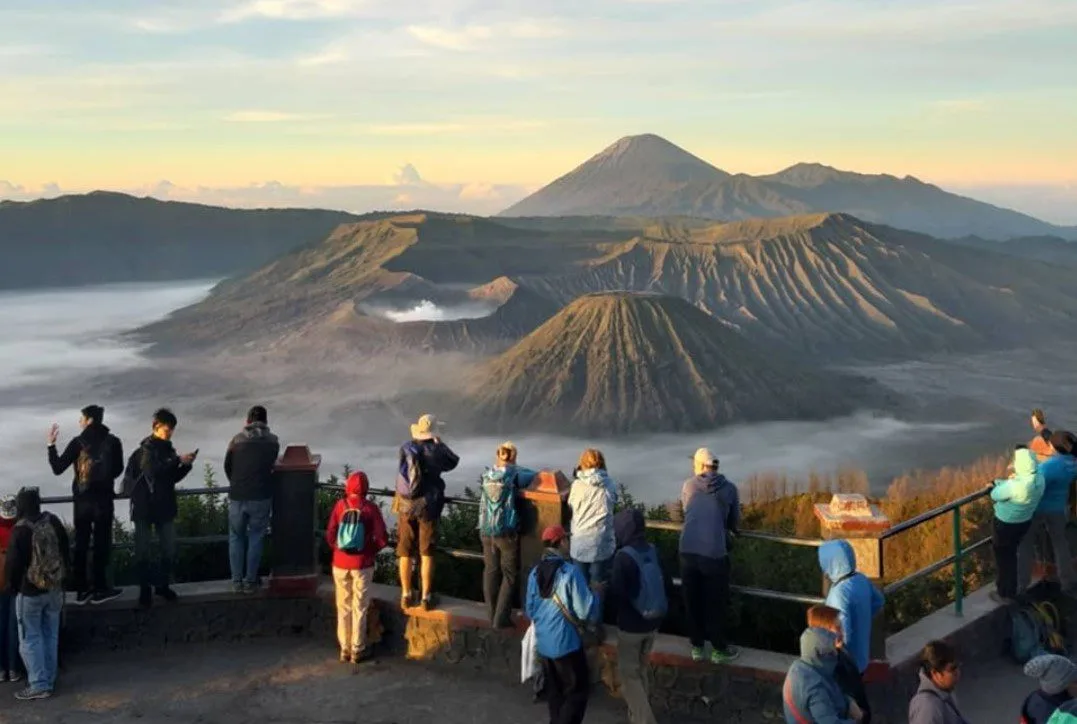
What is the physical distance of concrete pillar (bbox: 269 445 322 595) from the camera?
9516mm

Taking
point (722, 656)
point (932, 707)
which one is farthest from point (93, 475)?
point (932, 707)

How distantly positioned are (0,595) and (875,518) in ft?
21.1

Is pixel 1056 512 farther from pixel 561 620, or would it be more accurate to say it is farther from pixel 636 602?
pixel 561 620

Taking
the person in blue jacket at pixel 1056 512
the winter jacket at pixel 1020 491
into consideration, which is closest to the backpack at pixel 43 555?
the winter jacket at pixel 1020 491

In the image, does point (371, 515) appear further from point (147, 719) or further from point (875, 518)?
point (875, 518)

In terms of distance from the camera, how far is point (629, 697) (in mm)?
7316

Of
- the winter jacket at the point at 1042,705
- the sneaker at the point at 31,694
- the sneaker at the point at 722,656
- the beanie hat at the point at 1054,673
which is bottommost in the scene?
the sneaker at the point at 31,694

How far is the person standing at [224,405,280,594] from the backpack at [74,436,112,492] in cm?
94

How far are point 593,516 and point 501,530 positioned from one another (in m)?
0.95

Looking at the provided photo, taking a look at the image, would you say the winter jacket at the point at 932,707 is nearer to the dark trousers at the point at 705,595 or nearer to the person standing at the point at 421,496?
the dark trousers at the point at 705,595

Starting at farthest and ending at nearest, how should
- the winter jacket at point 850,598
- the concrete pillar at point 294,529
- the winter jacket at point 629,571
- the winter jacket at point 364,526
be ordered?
1. the concrete pillar at point 294,529
2. the winter jacket at point 364,526
3. the winter jacket at point 629,571
4. the winter jacket at point 850,598

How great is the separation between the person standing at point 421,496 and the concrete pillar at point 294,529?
3.40 ft

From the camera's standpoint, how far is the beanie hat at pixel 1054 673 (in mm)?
5359

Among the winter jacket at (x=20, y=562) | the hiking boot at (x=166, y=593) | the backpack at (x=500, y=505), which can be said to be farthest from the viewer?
the hiking boot at (x=166, y=593)
